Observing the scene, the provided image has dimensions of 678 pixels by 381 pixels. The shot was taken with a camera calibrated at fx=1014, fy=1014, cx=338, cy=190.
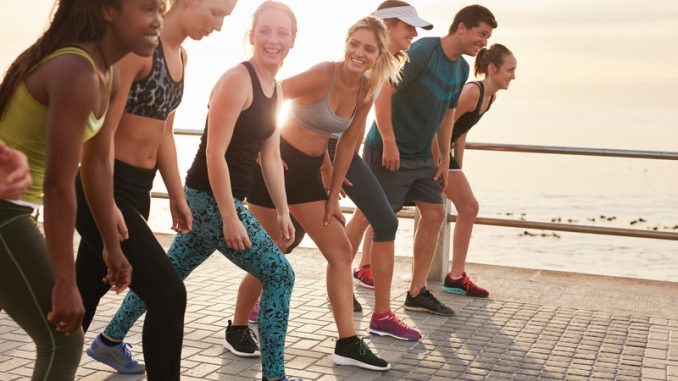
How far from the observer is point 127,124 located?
157 inches

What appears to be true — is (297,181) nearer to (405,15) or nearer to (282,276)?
(282,276)

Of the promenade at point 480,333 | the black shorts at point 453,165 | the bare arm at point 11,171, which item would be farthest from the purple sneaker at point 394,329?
the bare arm at point 11,171

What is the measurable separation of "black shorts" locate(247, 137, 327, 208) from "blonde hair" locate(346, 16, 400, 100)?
496 millimetres

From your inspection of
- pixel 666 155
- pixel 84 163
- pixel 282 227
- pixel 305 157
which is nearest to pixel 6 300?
pixel 84 163

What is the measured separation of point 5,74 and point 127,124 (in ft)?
3.55

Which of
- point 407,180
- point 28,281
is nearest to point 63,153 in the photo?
point 28,281

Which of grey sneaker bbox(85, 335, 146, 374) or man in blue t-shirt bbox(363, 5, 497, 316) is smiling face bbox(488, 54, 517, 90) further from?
grey sneaker bbox(85, 335, 146, 374)

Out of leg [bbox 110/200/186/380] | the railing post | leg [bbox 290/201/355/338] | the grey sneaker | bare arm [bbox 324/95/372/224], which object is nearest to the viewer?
leg [bbox 110/200/186/380]

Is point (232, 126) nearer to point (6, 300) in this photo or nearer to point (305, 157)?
point (305, 157)

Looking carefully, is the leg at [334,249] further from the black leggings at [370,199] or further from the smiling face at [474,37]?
the smiling face at [474,37]

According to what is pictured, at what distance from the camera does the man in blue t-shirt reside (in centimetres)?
673

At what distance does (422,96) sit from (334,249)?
1.80 metres

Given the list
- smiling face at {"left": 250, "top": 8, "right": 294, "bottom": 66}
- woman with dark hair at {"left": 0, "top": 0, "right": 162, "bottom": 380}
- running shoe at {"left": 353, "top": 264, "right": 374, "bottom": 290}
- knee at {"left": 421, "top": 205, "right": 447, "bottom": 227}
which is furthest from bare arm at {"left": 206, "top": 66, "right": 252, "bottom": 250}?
running shoe at {"left": 353, "top": 264, "right": 374, "bottom": 290}

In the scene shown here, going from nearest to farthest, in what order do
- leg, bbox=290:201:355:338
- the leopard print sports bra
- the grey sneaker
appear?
the leopard print sports bra < the grey sneaker < leg, bbox=290:201:355:338
